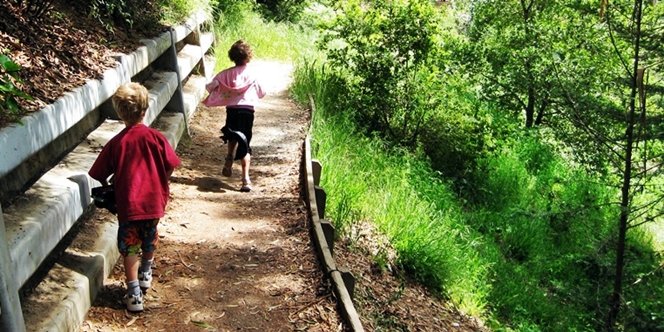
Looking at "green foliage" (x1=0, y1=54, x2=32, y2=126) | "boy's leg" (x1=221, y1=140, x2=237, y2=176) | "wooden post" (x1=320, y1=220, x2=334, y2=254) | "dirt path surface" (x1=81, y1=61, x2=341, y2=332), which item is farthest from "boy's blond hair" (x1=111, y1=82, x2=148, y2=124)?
"boy's leg" (x1=221, y1=140, x2=237, y2=176)

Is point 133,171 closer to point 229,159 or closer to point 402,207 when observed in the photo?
point 229,159

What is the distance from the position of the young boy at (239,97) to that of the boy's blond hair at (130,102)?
2.57 m

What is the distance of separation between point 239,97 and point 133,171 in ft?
9.28

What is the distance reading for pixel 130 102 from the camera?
393cm

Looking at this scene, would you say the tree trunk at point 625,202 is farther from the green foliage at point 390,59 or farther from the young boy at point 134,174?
the young boy at point 134,174

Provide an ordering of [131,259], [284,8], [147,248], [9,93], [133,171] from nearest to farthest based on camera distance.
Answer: [9,93] < [133,171] < [131,259] < [147,248] < [284,8]

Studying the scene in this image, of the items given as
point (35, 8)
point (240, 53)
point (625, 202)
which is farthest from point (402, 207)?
point (35, 8)

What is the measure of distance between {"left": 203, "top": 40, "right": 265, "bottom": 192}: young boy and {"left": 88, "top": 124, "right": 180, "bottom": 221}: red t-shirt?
259cm

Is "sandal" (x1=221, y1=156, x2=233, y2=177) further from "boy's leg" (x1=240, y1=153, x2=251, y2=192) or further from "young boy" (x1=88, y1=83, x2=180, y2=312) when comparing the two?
"young boy" (x1=88, y1=83, x2=180, y2=312)

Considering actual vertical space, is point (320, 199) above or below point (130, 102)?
below

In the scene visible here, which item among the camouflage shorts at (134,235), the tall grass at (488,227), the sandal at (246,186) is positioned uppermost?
the camouflage shorts at (134,235)

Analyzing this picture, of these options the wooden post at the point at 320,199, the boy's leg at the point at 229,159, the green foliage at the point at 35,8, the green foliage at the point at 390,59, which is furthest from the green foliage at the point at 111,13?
the green foliage at the point at 390,59

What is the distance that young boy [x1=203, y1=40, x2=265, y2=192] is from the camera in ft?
21.5

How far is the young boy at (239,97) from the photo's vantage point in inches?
258
